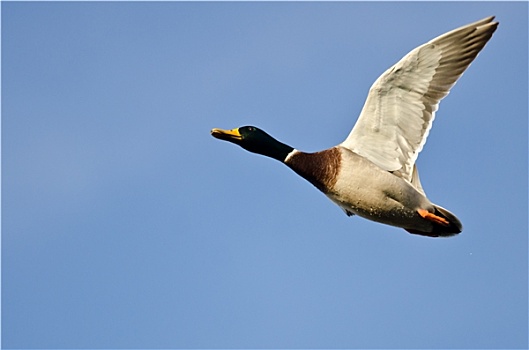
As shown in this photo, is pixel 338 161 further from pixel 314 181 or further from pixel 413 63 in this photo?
pixel 413 63

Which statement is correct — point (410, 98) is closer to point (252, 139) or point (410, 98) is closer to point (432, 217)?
point (432, 217)

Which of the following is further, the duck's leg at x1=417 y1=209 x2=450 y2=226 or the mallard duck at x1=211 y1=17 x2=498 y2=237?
the mallard duck at x1=211 y1=17 x2=498 y2=237

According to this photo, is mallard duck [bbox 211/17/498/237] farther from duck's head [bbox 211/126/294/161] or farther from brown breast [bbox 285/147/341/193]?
duck's head [bbox 211/126/294/161]

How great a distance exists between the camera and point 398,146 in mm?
19828

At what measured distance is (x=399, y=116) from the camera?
19625 mm

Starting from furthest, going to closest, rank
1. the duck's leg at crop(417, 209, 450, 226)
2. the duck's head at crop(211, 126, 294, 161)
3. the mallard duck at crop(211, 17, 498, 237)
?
the duck's head at crop(211, 126, 294, 161), the mallard duck at crop(211, 17, 498, 237), the duck's leg at crop(417, 209, 450, 226)

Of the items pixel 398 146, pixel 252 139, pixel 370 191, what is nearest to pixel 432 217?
pixel 370 191

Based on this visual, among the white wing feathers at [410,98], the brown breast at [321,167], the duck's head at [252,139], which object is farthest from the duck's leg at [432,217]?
the duck's head at [252,139]

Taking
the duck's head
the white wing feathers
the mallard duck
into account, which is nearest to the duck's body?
the mallard duck

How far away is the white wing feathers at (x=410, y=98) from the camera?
19297 mm

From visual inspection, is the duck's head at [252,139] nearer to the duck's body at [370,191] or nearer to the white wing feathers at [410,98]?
the duck's body at [370,191]

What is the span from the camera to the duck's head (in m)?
20.4

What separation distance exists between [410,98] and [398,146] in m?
0.79

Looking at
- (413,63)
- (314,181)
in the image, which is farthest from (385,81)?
(314,181)
